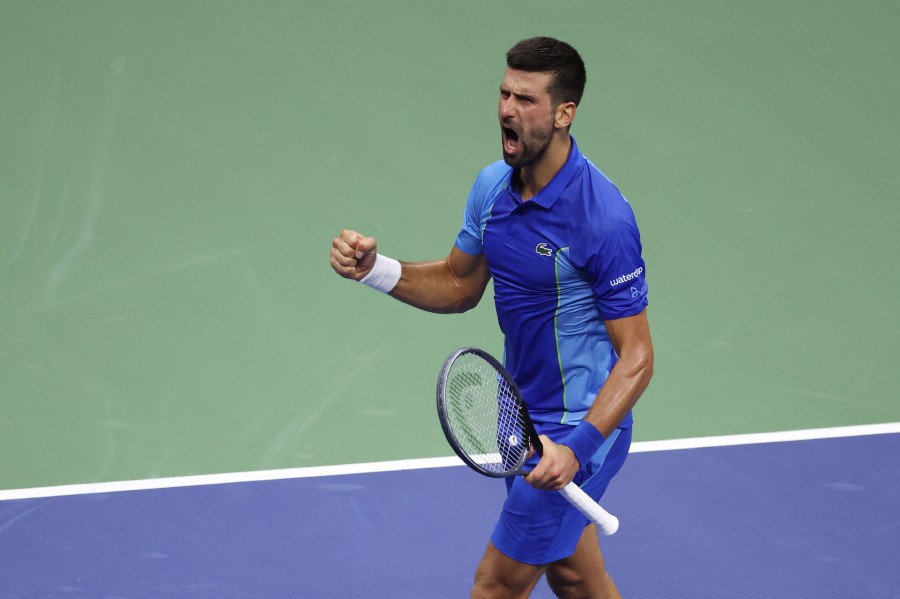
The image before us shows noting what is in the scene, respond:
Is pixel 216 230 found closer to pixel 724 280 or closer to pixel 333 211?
pixel 333 211

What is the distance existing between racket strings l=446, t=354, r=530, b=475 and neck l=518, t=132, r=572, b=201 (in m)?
0.60

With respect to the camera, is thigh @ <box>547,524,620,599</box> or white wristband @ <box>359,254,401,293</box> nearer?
white wristband @ <box>359,254,401,293</box>

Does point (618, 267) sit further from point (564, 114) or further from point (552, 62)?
point (552, 62)

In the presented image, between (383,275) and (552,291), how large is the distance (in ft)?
2.07

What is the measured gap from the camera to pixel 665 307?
734 centimetres

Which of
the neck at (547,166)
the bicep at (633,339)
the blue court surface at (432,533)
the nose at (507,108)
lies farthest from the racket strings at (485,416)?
the blue court surface at (432,533)

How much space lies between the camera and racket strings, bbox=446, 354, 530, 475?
4.46m

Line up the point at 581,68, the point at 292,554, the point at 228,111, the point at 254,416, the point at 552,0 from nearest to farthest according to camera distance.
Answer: the point at 581,68, the point at 292,554, the point at 254,416, the point at 228,111, the point at 552,0

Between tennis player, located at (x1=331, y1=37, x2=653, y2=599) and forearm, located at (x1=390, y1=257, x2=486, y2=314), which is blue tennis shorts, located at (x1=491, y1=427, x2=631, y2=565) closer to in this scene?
tennis player, located at (x1=331, y1=37, x2=653, y2=599)

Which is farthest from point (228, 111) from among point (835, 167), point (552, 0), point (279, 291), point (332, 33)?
point (835, 167)

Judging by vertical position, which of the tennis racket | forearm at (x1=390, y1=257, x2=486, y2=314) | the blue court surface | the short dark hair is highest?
the short dark hair

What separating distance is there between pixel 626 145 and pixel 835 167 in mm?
1267

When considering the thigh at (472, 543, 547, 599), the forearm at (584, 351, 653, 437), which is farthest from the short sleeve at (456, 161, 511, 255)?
the thigh at (472, 543, 547, 599)

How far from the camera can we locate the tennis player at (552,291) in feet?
14.6
